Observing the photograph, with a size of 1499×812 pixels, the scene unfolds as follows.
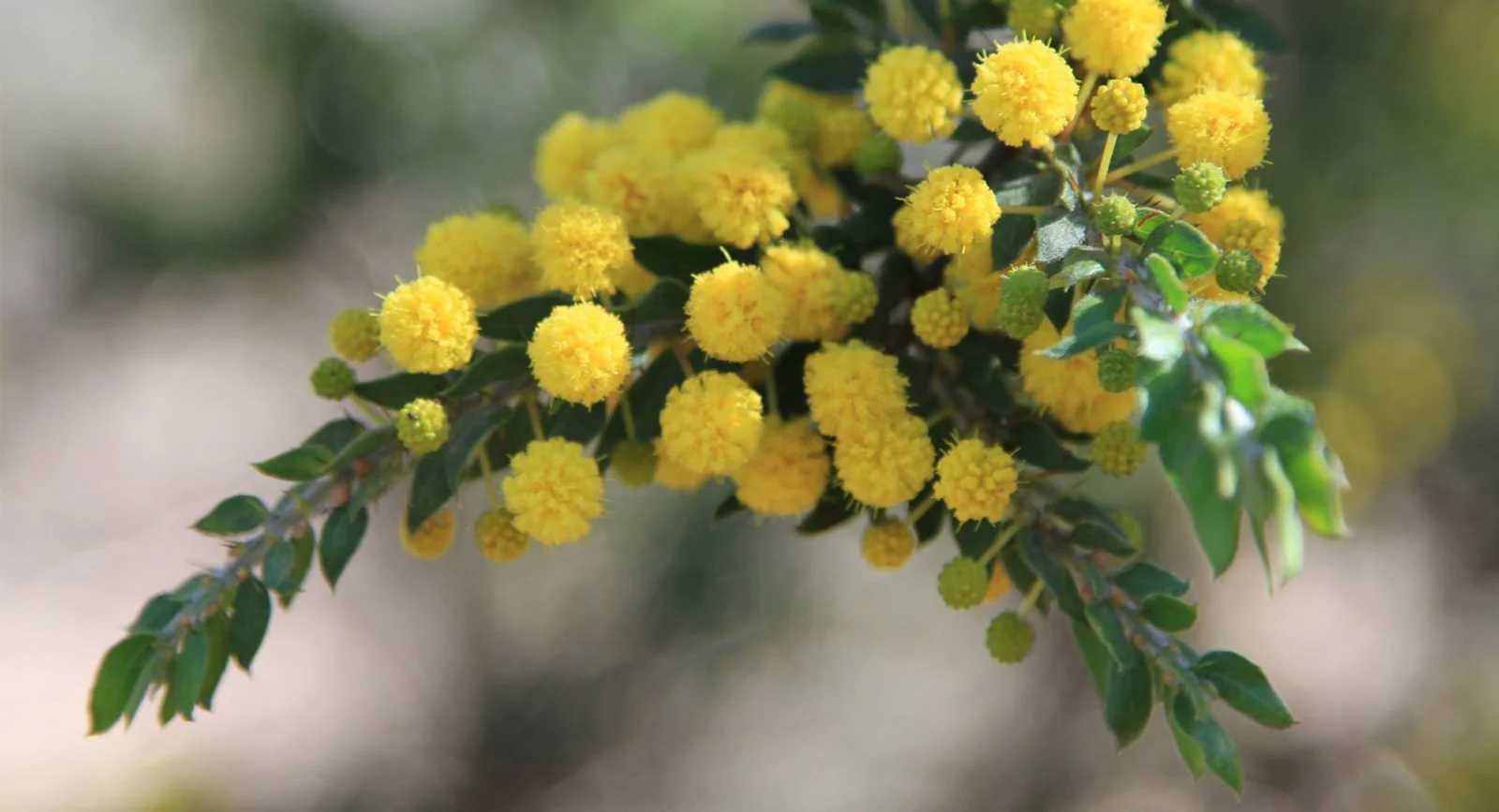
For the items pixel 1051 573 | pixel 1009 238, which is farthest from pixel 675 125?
pixel 1051 573

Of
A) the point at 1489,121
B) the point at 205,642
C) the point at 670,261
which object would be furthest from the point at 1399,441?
the point at 205,642

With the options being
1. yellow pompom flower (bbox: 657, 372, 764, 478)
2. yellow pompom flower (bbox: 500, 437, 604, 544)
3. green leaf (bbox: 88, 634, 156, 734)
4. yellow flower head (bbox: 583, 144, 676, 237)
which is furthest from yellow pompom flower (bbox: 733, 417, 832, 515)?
green leaf (bbox: 88, 634, 156, 734)

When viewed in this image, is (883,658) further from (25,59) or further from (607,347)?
(25,59)

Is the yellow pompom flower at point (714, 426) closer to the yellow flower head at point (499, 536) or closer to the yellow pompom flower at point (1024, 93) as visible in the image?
the yellow flower head at point (499, 536)

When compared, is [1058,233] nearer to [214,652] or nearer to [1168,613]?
[1168,613]

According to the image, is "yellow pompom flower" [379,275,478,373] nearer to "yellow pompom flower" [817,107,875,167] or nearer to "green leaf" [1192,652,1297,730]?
"yellow pompom flower" [817,107,875,167]

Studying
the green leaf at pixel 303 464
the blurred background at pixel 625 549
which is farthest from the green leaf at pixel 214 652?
the blurred background at pixel 625 549
